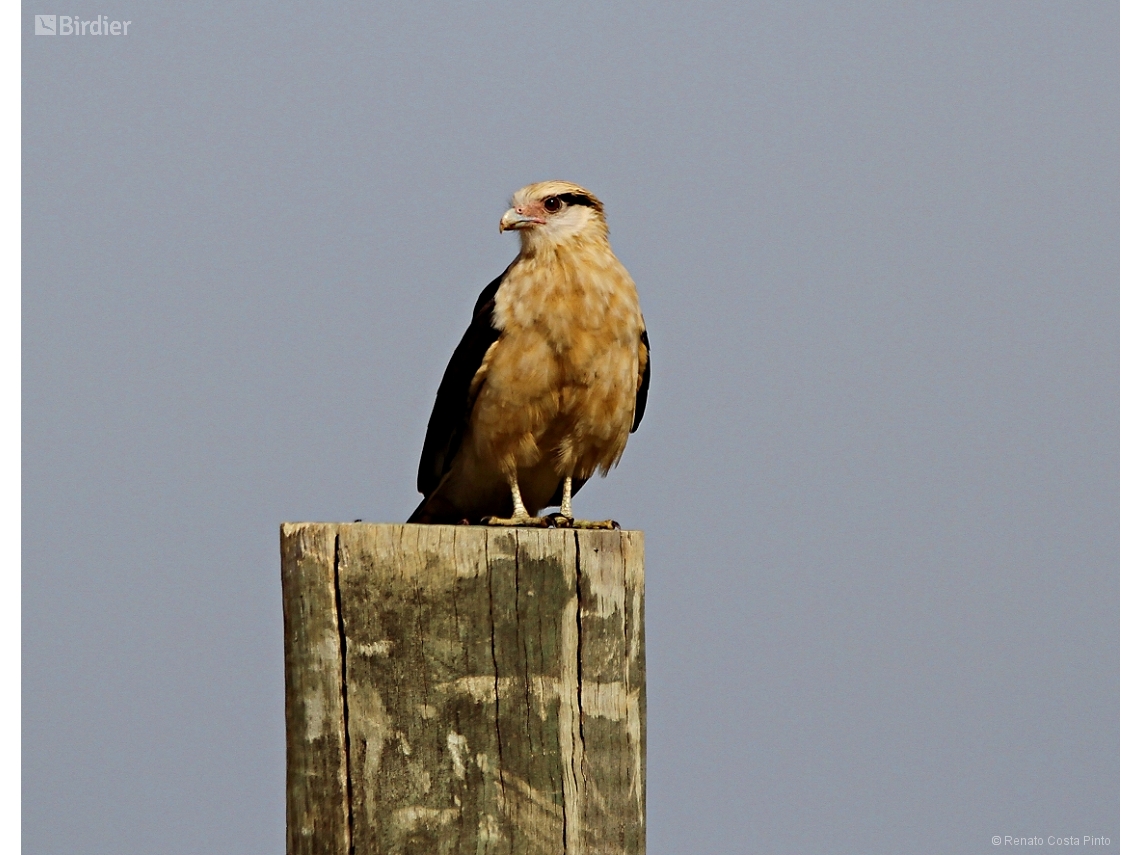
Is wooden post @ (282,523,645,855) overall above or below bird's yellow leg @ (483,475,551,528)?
below

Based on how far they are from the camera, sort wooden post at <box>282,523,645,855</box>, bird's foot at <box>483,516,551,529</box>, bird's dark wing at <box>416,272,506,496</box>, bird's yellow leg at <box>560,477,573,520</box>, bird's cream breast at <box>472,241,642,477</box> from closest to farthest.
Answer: wooden post at <box>282,523,645,855</box> → bird's foot at <box>483,516,551,529</box> → bird's cream breast at <box>472,241,642,477</box> → bird's dark wing at <box>416,272,506,496</box> → bird's yellow leg at <box>560,477,573,520</box>

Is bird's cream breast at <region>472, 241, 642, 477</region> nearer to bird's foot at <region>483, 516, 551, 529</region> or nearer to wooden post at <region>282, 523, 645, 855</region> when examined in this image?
bird's foot at <region>483, 516, 551, 529</region>

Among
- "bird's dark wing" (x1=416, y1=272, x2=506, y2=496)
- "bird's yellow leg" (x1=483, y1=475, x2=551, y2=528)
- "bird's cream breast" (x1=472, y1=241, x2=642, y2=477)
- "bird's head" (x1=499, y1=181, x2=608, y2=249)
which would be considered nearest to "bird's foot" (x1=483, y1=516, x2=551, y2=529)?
"bird's yellow leg" (x1=483, y1=475, x2=551, y2=528)

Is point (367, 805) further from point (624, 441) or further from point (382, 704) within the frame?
point (624, 441)

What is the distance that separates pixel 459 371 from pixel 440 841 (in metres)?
2.28

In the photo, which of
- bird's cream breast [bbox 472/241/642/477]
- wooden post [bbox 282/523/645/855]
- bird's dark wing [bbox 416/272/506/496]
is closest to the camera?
wooden post [bbox 282/523/645/855]

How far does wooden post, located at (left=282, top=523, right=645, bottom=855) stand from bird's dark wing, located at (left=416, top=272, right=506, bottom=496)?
1780 mm

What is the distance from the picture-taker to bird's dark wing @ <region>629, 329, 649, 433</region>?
18.2 feet

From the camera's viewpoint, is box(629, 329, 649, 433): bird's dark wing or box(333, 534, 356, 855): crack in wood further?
box(629, 329, 649, 433): bird's dark wing

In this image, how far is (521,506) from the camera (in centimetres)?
535

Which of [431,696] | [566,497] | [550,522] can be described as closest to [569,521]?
[550,522]

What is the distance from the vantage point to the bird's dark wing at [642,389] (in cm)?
556

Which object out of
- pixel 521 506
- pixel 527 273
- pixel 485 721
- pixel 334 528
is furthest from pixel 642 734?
pixel 527 273

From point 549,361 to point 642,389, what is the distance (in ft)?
2.40
